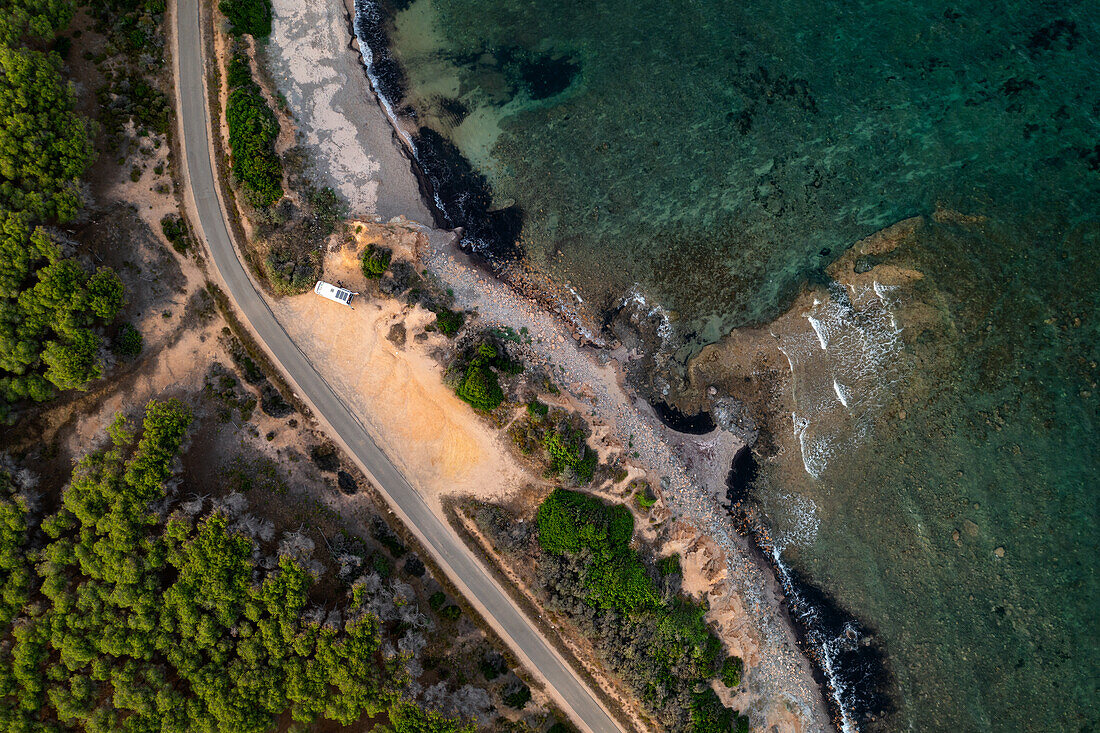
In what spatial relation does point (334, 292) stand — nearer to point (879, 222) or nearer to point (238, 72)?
point (238, 72)

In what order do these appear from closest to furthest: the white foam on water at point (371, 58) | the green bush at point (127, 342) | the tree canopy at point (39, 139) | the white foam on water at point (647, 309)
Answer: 1. the tree canopy at point (39, 139)
2. the green bush at point (127, 342)
3. the white foam on water at point (371, 58)
4. the white foam on water at point (647, 309)

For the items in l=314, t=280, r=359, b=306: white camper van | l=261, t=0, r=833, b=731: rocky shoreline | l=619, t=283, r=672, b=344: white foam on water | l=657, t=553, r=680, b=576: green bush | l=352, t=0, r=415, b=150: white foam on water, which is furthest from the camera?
l=619, t=283, r=672, b=344: white foam on water

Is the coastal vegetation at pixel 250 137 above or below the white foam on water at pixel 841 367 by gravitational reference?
above

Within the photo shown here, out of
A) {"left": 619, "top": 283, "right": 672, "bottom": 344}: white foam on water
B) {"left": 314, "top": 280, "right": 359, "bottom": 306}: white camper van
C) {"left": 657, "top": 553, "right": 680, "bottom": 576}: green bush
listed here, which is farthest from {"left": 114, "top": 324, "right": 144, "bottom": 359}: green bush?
{"left": 657, "top": 553, "right": 680, "bottom": 576}: green bush

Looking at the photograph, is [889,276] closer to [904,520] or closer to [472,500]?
[904,520]

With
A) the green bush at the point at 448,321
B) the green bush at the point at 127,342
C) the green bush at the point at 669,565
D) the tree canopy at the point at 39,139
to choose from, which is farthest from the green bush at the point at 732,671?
the tree canopy at the point at 39,139

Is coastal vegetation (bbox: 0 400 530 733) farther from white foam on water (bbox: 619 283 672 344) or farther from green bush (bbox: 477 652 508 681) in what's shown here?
white foam on water (bbox: 619 283 672 344)

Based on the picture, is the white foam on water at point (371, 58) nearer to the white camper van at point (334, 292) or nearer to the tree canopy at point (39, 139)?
the white camper van at point (334, 292)
